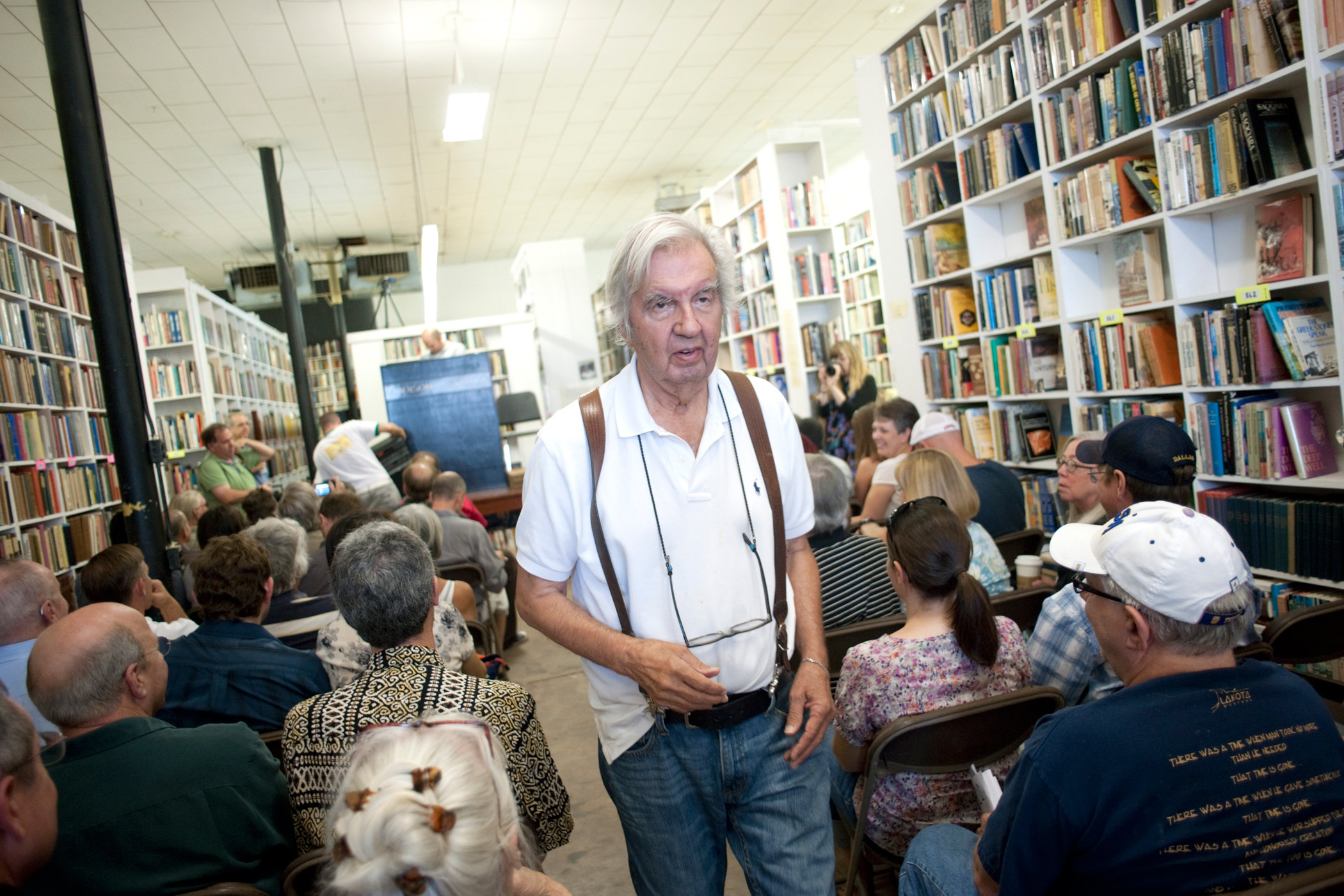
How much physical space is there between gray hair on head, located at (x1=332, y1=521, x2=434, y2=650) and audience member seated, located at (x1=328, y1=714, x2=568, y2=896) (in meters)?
0.73

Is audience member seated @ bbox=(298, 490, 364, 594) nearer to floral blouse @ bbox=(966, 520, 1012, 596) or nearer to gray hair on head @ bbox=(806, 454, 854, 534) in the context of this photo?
gray hair on head @ bbox=(806, 454, 854, 534)

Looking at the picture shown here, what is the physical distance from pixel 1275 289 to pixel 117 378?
436cm

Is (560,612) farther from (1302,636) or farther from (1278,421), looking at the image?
(1278,421)

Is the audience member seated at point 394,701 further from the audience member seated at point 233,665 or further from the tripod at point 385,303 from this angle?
the tripod at point 385,303

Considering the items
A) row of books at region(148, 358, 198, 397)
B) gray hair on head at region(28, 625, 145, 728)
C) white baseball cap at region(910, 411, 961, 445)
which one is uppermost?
row of books at region(148, 358, 198, 397)

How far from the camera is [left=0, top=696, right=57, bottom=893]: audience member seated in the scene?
1.09 metres

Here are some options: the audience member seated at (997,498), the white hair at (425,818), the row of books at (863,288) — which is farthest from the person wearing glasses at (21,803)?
the row of books at (863,288)

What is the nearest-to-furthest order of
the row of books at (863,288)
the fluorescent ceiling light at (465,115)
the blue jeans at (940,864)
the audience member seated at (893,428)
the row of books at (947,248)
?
the blue jeans at (940,864) < the audience member seated at (893,428) < the row of books at (947,248) < the fluorescent ceiling light at (465,115) < the row of books at (863,288)

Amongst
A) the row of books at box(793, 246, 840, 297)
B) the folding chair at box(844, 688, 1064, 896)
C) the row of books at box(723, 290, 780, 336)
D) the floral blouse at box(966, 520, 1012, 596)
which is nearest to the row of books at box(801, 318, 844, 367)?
the row of books at box(793, 246, 840, 297)

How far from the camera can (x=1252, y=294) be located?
2910 millimetres

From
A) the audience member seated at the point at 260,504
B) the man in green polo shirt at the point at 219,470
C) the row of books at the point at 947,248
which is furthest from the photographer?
the man in green polo shirt at the point at 219,470

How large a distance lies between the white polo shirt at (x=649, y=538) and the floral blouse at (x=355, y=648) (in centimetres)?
96

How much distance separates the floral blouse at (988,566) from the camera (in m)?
2.51

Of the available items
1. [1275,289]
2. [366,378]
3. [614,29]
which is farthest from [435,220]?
[1275,289]
